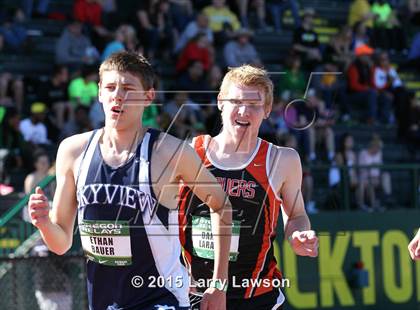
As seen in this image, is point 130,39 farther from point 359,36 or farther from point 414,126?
point 359,36

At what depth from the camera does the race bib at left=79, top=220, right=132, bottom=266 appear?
5.01 m

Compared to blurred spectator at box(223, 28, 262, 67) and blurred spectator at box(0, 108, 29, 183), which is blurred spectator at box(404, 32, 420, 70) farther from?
blurred spectator at box(0, 108, 29, 183)

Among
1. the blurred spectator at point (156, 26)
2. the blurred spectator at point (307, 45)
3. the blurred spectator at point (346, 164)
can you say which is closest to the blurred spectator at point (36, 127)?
the blurred spectator at point (156, 26)

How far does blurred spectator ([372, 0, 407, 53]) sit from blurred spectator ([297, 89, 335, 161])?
15.1ft

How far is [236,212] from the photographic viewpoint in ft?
19.9

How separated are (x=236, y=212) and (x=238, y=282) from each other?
1.45 ft

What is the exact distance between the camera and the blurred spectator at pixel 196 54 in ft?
50.9

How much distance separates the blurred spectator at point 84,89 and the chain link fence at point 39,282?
4.25m

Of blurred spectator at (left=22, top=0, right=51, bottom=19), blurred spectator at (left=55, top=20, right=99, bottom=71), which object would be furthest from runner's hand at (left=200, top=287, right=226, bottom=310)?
blurred spectator at (left=22, top=0, right=51, bottom=19)

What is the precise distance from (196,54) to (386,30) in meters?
5.78

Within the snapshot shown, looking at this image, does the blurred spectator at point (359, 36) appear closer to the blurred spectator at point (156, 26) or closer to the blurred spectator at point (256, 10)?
the blurred spectator at point (256, 10)

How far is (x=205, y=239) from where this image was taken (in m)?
6.10

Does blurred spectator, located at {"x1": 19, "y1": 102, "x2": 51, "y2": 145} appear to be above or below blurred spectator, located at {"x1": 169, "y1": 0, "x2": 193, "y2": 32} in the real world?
below

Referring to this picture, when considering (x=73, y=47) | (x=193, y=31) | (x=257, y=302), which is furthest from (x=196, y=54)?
(x=257, y=302)
